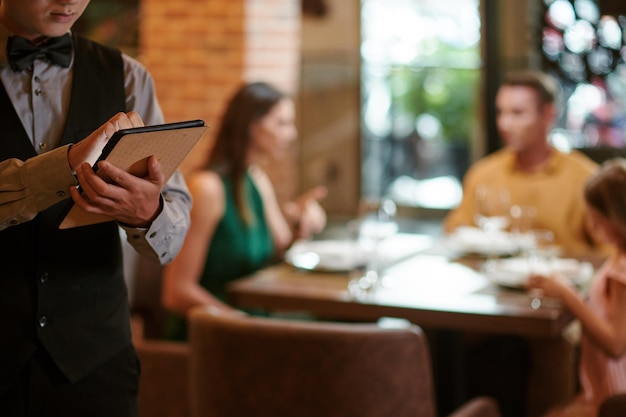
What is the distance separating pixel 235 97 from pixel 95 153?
2065 mm

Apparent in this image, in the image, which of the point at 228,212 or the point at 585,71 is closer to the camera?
the point at 228,212

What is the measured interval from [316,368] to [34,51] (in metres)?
1.08

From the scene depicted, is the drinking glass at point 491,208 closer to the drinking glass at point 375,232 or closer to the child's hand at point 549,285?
the drinking glass at point 375,232

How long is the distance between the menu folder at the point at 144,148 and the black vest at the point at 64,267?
0.32 ft

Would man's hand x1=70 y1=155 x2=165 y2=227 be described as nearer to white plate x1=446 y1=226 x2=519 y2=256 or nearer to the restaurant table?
the restaurant table

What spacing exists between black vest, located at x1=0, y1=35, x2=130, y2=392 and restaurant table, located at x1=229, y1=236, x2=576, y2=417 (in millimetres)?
1416

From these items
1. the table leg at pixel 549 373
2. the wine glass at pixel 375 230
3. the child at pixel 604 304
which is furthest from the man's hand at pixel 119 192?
the table leg at pixel 549 373

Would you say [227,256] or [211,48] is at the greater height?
[211,48]

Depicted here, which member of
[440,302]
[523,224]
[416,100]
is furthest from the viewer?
[416,100]

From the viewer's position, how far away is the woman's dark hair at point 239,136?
3.24 m


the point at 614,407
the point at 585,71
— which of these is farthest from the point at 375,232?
the point at 585,71

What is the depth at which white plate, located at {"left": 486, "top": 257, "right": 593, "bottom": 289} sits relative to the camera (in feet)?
9.52

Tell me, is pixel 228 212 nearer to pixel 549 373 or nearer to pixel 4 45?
pixel 549 373

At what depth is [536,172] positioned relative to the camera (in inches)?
160
